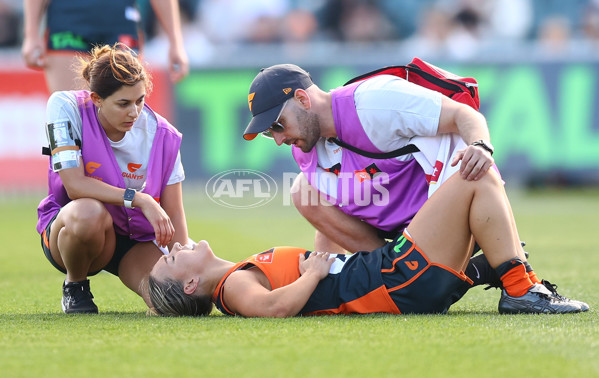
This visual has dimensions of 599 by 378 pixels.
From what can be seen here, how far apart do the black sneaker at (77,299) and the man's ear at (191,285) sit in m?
0.53

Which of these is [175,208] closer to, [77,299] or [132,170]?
[132,170]

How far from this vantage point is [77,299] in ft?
14.4

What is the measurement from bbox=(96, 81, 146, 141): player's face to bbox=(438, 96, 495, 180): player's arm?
147 centimetres

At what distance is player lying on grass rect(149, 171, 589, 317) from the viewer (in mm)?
3908

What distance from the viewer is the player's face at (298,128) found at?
435 centimetres

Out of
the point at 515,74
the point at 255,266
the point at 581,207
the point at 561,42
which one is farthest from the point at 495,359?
the point at 561,42

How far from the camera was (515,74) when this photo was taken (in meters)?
12.1

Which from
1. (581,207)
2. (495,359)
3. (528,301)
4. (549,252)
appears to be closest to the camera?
(495,359)

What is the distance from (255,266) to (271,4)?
423 inches

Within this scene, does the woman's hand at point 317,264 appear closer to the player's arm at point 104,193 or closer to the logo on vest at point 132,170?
the player's arm at point 104,193

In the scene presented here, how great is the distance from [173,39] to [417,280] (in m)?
2.84

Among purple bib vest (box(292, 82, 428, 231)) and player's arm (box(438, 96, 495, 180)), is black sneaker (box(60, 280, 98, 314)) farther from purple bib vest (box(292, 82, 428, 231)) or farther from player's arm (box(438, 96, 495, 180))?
player's arm (box(438, 96, 495, 180))

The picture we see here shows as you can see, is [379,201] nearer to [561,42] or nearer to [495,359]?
[495,359]

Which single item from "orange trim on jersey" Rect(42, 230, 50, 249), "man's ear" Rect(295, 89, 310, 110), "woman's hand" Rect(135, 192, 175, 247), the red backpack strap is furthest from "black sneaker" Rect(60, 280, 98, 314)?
the red backpack strap
